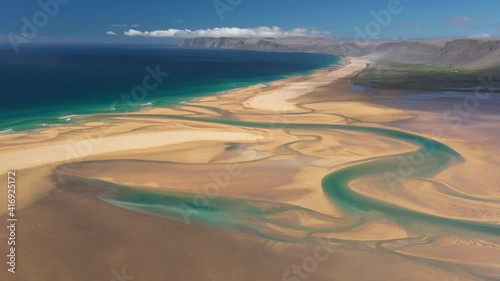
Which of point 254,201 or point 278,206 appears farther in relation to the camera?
point 254,201

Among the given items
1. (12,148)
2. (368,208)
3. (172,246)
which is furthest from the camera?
(12,148)

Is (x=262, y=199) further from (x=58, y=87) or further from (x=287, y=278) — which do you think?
(x=58, y=87)

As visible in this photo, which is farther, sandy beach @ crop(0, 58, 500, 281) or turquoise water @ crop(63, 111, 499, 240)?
turquoise water @ crop(63, 111, 499, 240)

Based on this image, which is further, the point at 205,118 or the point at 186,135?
the point at 205,118

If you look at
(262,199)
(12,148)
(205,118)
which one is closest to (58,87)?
(205,118)

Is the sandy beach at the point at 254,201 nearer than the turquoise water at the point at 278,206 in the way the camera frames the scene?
Yes

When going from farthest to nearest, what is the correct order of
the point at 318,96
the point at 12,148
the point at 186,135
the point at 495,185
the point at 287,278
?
the point at 318,96, the point at 186,135, the point at 12,148, the point at 495,185, the point at 287,278

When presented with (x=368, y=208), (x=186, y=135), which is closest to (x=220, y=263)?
(x=368, y=208)
